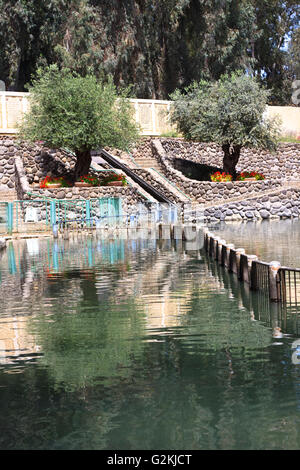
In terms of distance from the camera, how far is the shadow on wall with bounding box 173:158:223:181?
43312 millimetres

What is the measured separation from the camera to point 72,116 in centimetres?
3384

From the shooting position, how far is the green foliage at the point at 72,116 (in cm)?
3391

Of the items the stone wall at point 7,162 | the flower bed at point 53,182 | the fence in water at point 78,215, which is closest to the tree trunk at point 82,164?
the flower bed at point 53,182

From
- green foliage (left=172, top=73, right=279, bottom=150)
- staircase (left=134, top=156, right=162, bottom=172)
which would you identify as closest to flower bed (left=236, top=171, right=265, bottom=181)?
green foliage (left=172, top=73, right=279, bottom=150)

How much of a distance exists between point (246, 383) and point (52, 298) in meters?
6.85

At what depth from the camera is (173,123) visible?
43.0 m

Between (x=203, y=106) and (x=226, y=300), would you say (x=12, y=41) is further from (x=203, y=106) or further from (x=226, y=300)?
(x=226, y=300)

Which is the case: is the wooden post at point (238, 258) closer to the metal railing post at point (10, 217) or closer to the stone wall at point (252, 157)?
the metal railing post at point (10, 217)

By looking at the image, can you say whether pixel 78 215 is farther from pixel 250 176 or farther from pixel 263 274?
pixel 263 274

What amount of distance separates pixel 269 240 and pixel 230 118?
17.0m

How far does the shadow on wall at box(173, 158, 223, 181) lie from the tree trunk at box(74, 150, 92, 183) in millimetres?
8502

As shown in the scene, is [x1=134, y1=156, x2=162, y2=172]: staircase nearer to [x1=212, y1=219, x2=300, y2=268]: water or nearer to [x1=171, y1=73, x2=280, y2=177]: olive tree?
[x1=171, y1=73, x2=280, y2=177]: olive tree

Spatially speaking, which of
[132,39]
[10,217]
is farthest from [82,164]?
[132,39]

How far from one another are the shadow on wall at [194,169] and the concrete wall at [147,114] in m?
2.54
